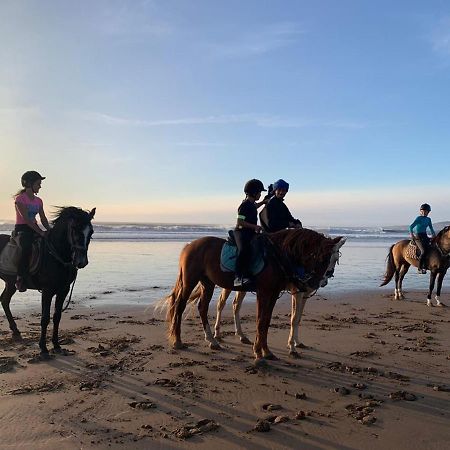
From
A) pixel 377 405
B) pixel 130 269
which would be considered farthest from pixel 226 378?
pixel 130 269

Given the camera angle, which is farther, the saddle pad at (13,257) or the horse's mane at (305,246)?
the saddle pad at (13,257)

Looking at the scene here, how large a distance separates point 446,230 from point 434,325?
11.4ft

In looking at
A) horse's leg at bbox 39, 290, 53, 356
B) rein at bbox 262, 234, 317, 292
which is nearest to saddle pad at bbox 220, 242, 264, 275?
rein at bbox 262, 234, 317, 292

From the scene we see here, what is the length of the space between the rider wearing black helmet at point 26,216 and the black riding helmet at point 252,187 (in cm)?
316

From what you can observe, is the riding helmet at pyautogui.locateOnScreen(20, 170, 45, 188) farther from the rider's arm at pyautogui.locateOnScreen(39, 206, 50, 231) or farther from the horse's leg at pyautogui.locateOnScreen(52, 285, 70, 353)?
the horse's leg at pyautogui.locateOnScreen(52, 285, 70, 353)

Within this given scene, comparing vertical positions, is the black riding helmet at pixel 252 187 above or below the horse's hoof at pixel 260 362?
above

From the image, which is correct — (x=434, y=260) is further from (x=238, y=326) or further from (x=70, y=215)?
(x=70, y=215)

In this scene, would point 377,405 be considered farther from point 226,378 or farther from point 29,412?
point 29,412

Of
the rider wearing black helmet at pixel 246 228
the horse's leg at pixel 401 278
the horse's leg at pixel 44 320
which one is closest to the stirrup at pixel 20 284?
the horse's leg at pixel 44 320

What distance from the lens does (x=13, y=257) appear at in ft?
22.6

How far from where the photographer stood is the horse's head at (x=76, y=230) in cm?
621

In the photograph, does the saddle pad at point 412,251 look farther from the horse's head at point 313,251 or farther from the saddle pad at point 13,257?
the saddle pad at point 13,257

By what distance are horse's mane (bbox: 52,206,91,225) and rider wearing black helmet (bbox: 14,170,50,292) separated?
0.33 meters

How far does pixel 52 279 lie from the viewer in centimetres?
646
